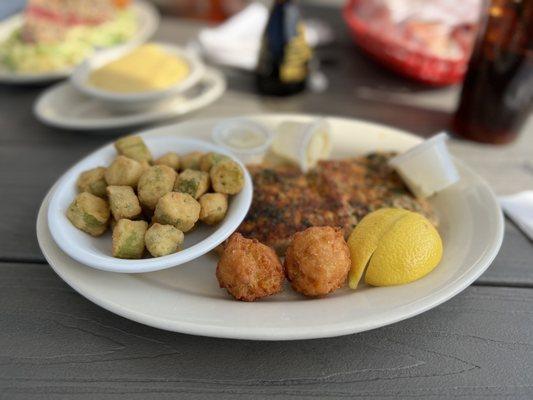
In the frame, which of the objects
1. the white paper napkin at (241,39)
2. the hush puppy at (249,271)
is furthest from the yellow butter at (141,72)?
the hush puppy at (249,271)

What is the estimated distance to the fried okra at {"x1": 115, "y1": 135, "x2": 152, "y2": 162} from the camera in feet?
4.31

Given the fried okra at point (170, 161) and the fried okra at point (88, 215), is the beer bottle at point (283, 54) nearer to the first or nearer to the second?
the fried okra at point (170, 161)

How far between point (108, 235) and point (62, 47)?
152cm

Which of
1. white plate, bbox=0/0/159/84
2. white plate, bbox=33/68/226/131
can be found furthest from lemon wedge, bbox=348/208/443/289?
white plate, bbox=0/0/159/84

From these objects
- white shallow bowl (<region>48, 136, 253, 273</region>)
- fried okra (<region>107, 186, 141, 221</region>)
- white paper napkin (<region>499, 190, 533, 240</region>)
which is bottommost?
white paper napkin (<region>499, 190, 533, 240</region>)

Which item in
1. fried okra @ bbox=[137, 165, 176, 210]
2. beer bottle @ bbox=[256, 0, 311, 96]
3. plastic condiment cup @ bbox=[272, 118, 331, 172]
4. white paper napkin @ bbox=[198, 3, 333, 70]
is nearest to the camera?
fried okra @ bbox=[137, 165, 176, 210]

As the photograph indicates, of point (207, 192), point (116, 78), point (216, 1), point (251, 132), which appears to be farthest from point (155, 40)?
point (207, 192)

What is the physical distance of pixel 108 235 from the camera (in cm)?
121

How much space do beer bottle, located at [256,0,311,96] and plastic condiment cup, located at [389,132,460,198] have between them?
0.91 m

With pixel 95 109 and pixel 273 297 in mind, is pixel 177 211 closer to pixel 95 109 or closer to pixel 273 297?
pixel 273 297

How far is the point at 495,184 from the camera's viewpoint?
1677 millimetres

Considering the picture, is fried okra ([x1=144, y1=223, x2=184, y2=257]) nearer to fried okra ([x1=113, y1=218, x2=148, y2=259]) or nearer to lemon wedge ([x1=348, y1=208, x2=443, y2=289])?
fried okra ([x1=113, y1=218, x2=148, y2=259])

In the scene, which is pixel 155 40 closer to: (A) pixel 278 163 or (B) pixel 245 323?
(A) pixel 278 163

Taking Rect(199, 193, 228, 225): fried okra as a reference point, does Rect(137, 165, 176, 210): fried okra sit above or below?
above
